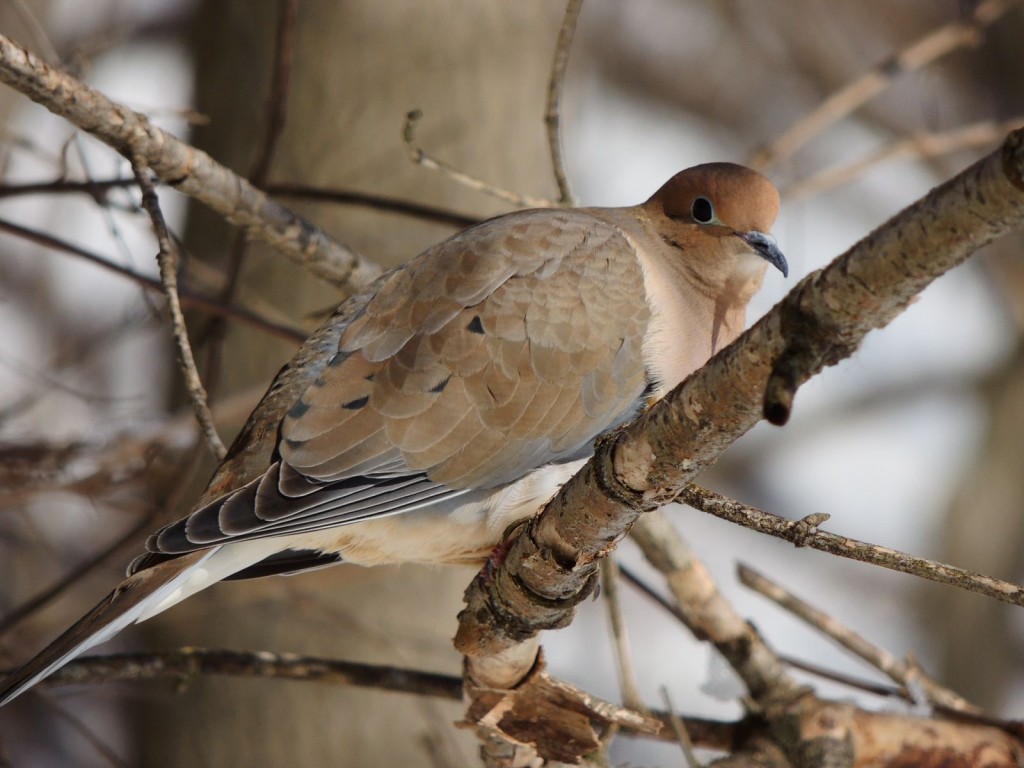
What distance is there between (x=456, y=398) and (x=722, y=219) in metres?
0.74

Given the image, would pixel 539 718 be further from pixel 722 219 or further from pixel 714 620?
pixel 722 219

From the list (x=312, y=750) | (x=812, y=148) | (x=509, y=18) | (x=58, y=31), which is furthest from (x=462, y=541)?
(x=812, y=148)

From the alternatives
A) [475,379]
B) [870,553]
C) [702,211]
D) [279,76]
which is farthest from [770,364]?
[279,76]

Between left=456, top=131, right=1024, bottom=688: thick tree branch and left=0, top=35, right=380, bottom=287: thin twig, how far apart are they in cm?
89

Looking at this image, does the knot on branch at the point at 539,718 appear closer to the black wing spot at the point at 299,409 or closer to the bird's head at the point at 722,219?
the black wing spot at the point at 299,409

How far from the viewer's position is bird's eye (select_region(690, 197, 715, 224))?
237 centimetres

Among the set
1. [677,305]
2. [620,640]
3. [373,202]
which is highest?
[373,202]

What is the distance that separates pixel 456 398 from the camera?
2014mm

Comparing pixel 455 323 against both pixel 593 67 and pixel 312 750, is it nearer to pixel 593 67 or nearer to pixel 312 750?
pixel 312 750

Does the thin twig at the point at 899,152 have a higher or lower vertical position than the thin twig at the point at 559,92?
higher

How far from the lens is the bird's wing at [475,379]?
6.50 feet

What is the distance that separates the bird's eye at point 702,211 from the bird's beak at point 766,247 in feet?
0.30

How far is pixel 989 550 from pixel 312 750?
3651 millimetres

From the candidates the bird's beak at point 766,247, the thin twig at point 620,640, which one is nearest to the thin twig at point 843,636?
the thin twig at point 620,640
